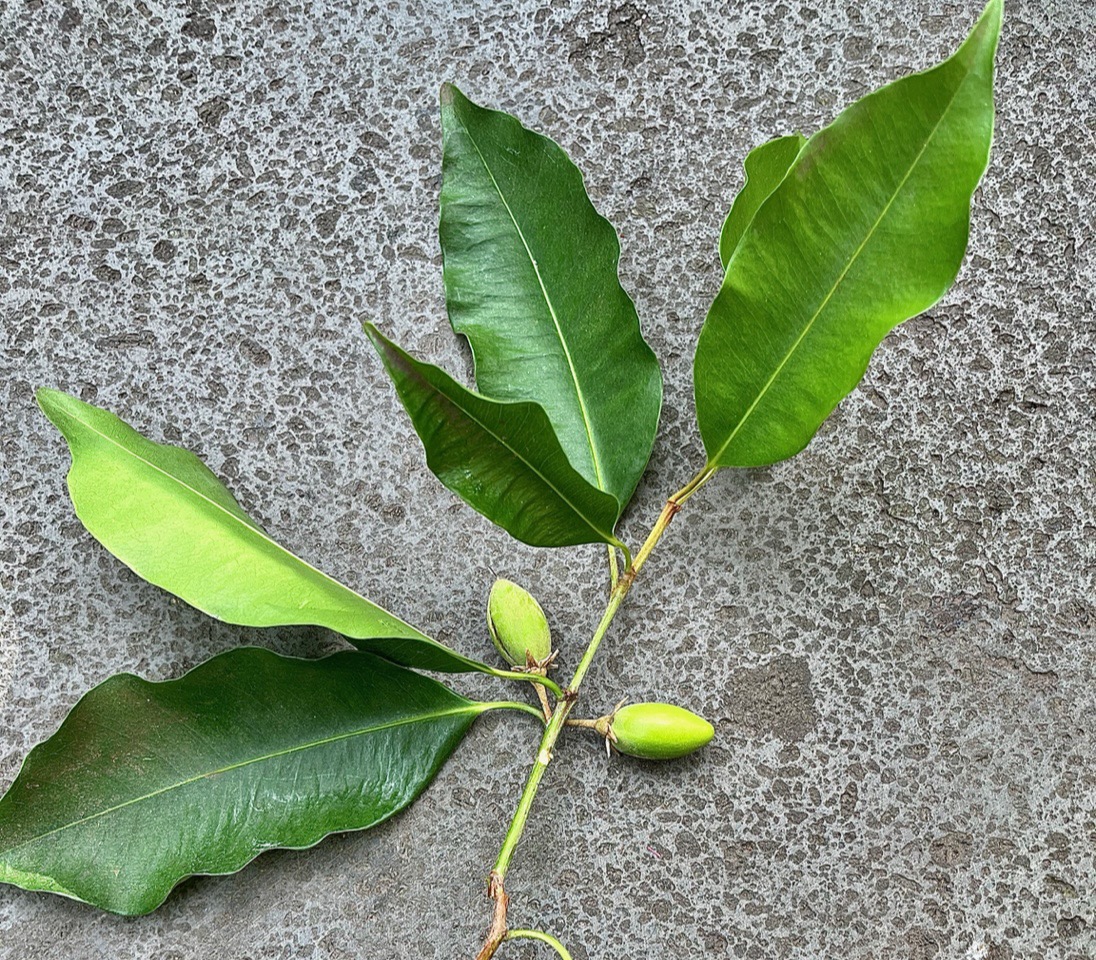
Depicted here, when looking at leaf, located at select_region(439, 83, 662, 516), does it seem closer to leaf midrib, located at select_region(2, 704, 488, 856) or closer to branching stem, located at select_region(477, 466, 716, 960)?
branching stem, located at select_region(477, 466, 716, 960)

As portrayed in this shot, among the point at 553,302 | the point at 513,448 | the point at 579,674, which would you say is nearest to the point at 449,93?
the point at 553,302

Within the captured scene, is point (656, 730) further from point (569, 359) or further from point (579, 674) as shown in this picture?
point (569, 359)

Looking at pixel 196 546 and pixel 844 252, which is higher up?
pixel 844 252

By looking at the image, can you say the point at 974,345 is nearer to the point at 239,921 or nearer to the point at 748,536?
the point at 748,536

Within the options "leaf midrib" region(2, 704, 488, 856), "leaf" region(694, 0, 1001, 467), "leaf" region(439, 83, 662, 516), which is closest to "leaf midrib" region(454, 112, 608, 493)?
"leaf" region(439, 83, 662, 516)

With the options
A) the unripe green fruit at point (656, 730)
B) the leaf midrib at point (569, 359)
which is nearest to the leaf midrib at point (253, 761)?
the unripe green fruit at point (656, 730)

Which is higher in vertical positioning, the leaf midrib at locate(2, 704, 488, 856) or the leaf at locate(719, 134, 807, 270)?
the leaf at locate(719, 134, 807, 270)
